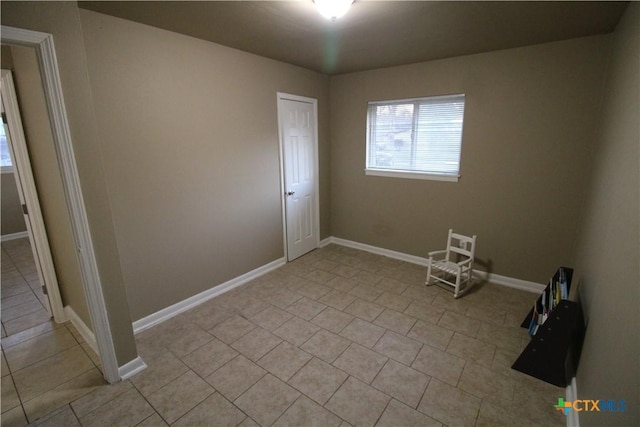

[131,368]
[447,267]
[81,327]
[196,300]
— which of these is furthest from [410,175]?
[81,327]

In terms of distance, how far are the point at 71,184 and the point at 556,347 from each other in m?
3.21

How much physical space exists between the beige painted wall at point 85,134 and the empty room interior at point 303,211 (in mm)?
11

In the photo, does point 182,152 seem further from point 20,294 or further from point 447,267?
point 447,267

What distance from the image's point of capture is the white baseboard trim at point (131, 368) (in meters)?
2.10

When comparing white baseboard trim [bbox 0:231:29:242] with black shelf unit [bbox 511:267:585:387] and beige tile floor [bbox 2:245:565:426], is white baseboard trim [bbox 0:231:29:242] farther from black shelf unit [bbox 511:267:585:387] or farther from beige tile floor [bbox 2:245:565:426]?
black shelf unit [bbox 511:267:585:387]

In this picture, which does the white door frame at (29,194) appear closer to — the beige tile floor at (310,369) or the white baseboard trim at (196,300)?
the beige tile floor at (310,369)

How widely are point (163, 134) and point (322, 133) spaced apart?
7.43 feet

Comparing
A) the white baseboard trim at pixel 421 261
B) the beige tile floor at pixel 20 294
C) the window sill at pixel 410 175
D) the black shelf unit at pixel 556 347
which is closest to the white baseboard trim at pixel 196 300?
the beige tile floor at pixel 20 294

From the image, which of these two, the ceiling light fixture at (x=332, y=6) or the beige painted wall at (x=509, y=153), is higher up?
the ceiling light fixture at (x=332, y=6)

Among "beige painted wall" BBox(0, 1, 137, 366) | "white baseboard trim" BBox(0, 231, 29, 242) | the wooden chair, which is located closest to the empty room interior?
"beige painted wall" BBox(0, 1, 137, 366)

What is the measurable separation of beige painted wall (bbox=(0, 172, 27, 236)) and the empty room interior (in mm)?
1177

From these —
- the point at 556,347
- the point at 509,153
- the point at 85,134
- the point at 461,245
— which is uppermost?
the point at 85,134

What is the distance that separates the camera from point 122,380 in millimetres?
2084

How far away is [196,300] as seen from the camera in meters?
3.02
